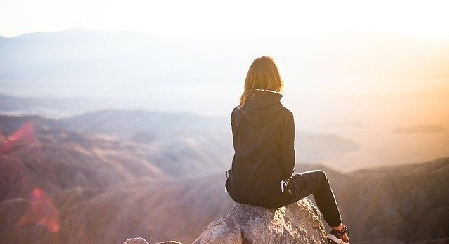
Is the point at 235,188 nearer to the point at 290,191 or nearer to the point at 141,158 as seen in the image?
the point at 290,191

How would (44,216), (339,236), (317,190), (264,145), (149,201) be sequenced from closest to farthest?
(264,145)
(317,190)
(339,236)
(44,216)
(149,201)

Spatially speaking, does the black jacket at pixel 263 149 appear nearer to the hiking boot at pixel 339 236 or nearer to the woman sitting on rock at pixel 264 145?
the woman sitting on rock at pixel 264 145

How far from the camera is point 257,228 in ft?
13.9

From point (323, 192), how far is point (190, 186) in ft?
132

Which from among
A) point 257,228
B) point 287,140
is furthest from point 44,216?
point 287,140

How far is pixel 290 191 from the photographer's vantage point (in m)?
4.27

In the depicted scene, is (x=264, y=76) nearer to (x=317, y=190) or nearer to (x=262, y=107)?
(x=262, y=107)

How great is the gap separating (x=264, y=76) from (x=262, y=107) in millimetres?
323

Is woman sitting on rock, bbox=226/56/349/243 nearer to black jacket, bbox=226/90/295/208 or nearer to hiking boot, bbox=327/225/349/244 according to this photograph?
black jacket, bbox=226/90/295/208

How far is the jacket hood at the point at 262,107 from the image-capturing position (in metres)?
3.99

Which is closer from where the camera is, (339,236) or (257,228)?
(257,228)

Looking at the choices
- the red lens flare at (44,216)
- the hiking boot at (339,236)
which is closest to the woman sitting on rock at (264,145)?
the hiking boot at (339,236)

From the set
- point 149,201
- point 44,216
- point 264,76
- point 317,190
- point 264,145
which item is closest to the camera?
point 264,145

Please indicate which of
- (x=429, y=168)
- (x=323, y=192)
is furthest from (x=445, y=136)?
(x=323, y=192)
